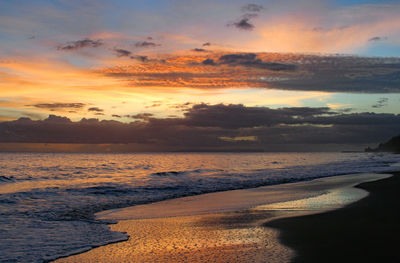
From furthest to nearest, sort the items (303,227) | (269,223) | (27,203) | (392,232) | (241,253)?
(27,203) < (269,223) < (303,227) < (392,232) < (241,253)

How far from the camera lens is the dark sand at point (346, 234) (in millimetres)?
7730

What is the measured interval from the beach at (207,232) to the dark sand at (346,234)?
7.2 inches

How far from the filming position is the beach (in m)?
7.92

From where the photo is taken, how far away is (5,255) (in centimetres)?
849

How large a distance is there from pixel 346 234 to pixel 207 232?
415cm

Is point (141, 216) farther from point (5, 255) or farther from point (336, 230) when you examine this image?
point (336, 230)

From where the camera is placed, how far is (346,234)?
977cm

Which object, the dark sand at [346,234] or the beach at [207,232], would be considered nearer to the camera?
the dark sand at [346,234]

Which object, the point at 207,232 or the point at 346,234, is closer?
the point at 346,234

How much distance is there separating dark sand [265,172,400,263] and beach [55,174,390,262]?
18 cm

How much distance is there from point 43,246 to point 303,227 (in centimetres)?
796

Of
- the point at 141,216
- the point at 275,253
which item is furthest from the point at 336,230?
the point at 141,216

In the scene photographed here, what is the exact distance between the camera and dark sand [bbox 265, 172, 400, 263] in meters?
7.73

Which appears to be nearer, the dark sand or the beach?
the dark sand
